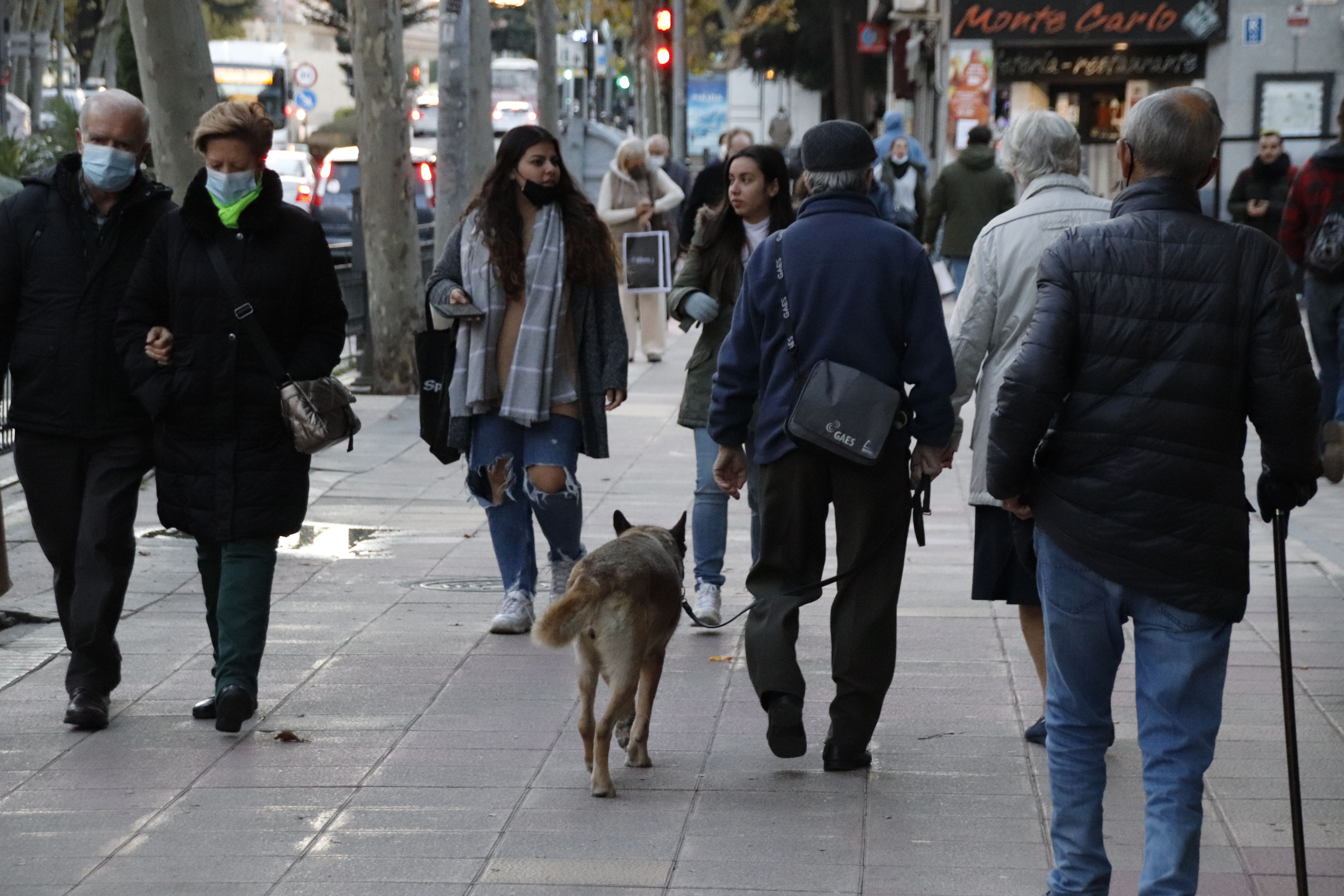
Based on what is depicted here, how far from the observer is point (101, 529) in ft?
19.2

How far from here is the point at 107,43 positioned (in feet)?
145

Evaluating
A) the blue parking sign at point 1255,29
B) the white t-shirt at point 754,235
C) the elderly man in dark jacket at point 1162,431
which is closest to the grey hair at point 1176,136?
the elderly man in dark jacket at point 1162,431

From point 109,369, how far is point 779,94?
73725 millimetres

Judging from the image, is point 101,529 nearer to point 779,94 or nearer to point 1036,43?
point 1036,43

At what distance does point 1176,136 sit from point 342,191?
1154 inches

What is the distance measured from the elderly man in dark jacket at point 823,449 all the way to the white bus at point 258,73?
46.2 meters

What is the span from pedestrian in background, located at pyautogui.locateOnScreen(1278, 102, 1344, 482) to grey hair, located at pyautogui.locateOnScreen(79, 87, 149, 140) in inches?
257

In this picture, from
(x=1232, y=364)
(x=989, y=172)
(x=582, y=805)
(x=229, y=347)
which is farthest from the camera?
(x=989, y=172)

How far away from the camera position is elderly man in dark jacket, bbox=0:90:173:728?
5.80 metres

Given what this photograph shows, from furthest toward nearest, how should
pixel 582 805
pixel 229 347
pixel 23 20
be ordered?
pixel 23 20 < pixel 229 347 < pixel 582 805

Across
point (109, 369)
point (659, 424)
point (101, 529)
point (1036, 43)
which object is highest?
point (1036, 43)

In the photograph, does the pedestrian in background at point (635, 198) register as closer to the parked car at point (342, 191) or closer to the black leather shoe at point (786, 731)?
the black leather shoe at point (786, 731)

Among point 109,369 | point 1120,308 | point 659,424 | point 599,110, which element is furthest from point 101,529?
point 599,110

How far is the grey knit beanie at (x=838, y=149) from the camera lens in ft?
17.4
